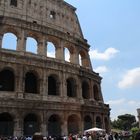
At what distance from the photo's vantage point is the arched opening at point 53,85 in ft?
84.4

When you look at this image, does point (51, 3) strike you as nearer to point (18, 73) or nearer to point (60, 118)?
point (18, 73)

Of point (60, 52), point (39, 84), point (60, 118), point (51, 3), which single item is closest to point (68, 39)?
point (60, 52)

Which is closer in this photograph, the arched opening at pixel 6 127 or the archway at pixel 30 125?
the arched opening at pixel 6 127

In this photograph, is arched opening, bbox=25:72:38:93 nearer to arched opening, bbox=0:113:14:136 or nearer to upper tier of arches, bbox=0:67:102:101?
upper tier of arches, bbox=0:67:102:101

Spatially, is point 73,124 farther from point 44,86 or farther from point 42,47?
point 42,47

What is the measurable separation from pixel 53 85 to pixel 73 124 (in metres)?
4.39

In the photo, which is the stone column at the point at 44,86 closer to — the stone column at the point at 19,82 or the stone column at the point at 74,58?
the stone column at the point at 19,82

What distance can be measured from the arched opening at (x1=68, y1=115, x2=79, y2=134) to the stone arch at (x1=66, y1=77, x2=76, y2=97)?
235cm

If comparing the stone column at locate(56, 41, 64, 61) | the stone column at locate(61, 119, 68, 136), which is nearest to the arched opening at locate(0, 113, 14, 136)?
the stone column at locate(61, 119, 68, 136)

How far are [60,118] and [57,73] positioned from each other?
173 inches

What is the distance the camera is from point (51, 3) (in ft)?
98.6

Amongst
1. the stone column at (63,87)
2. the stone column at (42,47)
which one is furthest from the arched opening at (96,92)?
the stone column at (42,47)

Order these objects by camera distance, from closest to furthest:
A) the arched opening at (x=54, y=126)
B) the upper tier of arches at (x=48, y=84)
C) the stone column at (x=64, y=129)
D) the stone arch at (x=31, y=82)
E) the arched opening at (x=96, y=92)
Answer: the upper tier of arches at (x=48, y=84)
the arched opening at (x=54, y=126)
the stone column at (x=64, y=129)
the stone arch at (x=31, y=82)
the arched opening at (x=96, y=92)

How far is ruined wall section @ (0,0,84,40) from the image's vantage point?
86.7 ft
